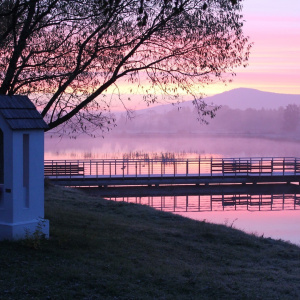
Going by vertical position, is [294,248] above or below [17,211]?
below

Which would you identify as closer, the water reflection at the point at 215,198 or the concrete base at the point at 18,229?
the concrete base at the point at 18,229

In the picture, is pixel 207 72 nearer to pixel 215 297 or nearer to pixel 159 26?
pixel 159 26

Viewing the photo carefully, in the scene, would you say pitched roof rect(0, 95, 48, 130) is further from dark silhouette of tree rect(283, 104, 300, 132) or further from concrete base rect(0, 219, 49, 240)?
dark silhouette of tree rect(283, 104, 300, 132)

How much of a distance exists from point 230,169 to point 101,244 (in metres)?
22.8

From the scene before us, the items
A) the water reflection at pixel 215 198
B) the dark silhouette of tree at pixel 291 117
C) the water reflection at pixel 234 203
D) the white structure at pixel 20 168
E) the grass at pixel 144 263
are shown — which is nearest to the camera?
the grass at pixel 144 263

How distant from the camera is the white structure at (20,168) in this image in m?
8.25

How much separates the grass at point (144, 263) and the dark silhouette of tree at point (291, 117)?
92457mm

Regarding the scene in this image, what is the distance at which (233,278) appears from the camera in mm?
7855

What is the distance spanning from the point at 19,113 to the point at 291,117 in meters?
98.3

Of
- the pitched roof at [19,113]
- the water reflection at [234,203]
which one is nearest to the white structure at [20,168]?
the pitched roof at [19,113]

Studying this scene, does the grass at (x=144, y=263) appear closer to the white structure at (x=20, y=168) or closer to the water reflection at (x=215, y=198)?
the white structure at (x=20, y=168)

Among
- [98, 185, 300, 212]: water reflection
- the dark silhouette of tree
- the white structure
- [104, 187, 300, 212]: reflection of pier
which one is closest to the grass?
the white structure

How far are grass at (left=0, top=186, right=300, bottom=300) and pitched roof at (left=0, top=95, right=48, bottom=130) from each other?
172 centimetres

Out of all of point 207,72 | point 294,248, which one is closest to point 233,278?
point 294,248
